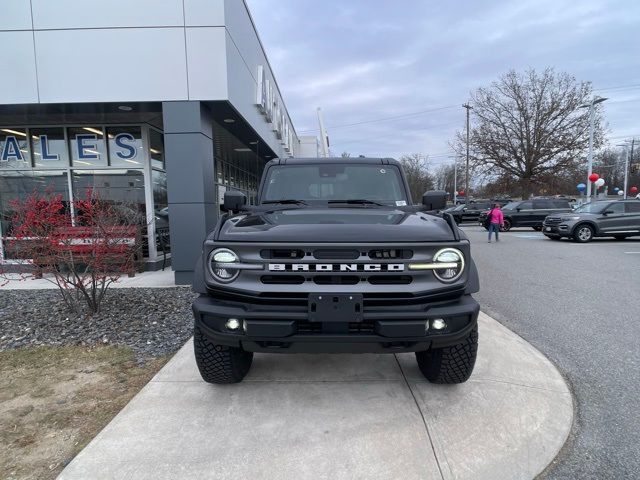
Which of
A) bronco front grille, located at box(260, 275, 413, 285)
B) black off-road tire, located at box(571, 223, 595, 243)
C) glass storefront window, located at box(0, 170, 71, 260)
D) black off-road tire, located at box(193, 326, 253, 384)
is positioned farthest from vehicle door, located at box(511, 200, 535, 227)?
black off-road tire, located at box(193, 326, 253, 384)

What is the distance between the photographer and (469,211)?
2841cm

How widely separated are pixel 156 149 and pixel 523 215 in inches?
743

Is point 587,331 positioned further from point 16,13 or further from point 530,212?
point 530,212

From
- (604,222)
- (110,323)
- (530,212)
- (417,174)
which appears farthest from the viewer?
(417,174)

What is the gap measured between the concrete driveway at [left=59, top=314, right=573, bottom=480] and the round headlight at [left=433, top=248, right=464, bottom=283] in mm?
1065

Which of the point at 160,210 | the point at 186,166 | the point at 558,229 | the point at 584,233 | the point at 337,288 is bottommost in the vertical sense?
the point at 584,233

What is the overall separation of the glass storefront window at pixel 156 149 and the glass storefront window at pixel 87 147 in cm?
102

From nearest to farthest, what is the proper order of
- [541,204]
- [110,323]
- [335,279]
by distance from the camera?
[335,279]
[110,323]
[541,204]

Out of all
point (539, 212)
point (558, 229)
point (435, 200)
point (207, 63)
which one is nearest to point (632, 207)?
point (558, 229)

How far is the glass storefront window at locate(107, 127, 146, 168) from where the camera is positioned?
919 centimetres

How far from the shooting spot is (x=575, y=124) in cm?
3119

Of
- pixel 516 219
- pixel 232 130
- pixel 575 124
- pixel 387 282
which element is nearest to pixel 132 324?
pixel 387 282

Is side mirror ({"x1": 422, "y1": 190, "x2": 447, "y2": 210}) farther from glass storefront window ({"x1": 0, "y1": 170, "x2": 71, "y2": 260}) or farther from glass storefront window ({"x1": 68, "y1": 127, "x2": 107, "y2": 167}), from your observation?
glass storefront window ({"x1": 0, "y1": 170, "x2": 71, "y2": 260})

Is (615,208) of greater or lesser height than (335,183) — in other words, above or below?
below
